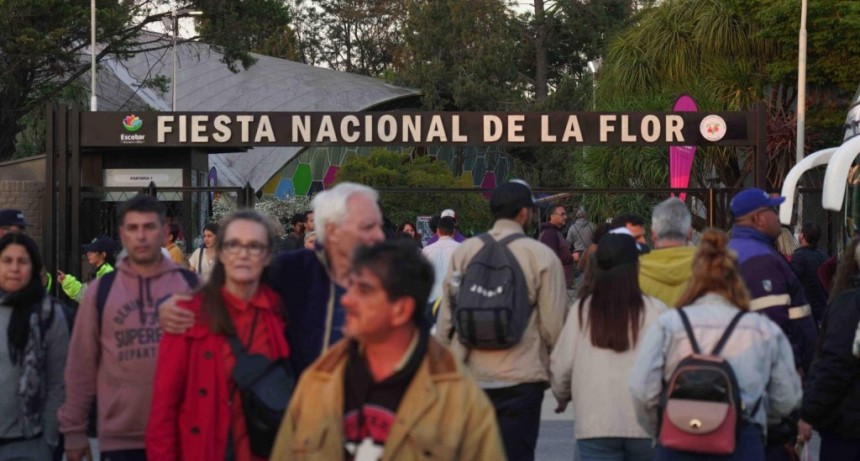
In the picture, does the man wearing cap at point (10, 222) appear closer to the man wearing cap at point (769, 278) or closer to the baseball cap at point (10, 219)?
the baseball cap at point (10, 219)

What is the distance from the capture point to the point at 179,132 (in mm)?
17672

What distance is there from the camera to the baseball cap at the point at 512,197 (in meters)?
7.07

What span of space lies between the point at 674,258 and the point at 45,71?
2793cm

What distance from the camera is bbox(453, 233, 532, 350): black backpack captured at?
22.1 ft

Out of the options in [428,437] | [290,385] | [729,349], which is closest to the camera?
[428,437]

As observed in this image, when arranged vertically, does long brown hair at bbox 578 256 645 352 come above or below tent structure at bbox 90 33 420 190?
below

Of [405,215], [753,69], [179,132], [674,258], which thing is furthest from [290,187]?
[674,258]

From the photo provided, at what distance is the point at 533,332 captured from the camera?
6930mm

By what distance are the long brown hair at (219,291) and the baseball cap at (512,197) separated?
6.77 ft

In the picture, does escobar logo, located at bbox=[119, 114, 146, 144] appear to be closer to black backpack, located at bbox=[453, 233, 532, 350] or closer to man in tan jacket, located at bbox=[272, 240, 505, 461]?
black backpack, located at bbox=[453, 233, 532, 350]

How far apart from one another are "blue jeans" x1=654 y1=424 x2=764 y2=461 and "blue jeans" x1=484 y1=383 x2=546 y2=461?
3.45ft

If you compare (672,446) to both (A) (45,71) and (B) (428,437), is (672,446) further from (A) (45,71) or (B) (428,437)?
(A) (45,71)

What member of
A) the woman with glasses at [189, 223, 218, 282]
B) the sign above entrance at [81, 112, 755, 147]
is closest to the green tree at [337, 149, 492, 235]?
the sign above entrance at [81, 112, 755, 147]

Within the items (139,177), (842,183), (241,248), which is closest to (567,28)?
(139,177)
